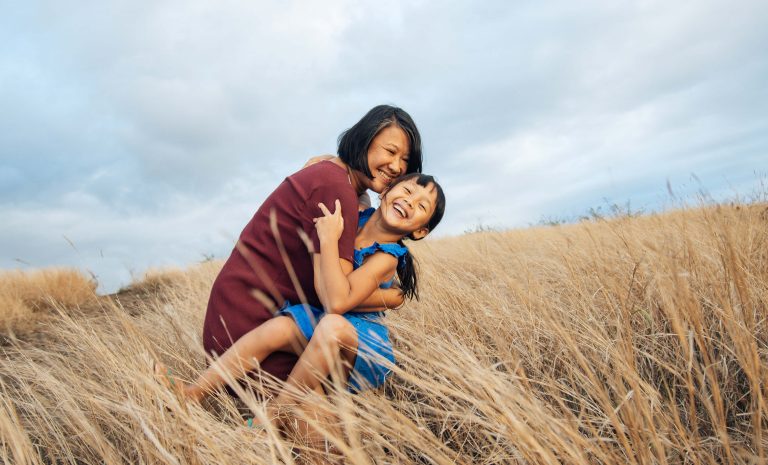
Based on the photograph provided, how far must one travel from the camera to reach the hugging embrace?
1757mm

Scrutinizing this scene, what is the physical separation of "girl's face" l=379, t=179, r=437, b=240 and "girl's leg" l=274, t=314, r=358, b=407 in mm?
579

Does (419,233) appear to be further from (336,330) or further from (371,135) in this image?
(336,330)

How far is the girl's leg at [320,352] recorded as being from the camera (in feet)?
5.35

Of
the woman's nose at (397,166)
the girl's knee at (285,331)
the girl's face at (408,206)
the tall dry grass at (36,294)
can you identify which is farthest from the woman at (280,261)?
the tall dry grass at (36,294)

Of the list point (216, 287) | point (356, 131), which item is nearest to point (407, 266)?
point (356, 131)

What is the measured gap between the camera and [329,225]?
71.9 inches

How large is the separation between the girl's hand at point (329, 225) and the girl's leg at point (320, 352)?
1.02ft

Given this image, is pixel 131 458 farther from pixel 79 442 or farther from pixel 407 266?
pixel 407 266

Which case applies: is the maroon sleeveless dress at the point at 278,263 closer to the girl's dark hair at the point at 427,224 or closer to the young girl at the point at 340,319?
the young girl at the point at 340,319

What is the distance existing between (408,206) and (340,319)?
26.2 inches

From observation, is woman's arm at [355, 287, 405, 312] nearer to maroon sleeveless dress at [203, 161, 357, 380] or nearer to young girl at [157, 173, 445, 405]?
young girl at [157, 173, 445, 405]

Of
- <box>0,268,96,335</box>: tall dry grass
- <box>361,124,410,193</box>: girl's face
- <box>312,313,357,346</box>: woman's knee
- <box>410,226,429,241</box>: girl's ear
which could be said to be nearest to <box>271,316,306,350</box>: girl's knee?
<box>312,313,357,346</box>: woman's knee

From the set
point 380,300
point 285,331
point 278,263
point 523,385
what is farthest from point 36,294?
point 523,385

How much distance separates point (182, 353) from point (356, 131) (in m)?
1.86
